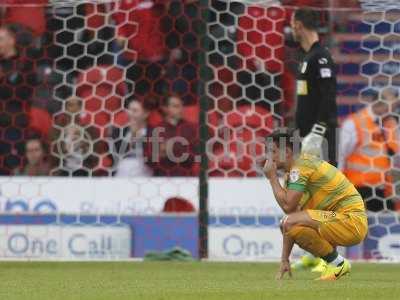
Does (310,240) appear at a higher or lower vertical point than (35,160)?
lower

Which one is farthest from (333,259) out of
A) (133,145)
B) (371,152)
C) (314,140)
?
(133,145)

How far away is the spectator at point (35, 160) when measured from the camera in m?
12.1

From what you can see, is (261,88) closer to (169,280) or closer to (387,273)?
(387,273)

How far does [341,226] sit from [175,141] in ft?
13.4

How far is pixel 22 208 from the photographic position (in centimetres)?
1142

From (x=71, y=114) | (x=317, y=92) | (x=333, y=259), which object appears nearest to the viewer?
(x=333, y=259)

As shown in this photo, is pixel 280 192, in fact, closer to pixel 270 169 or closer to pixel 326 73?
pixel 270 169

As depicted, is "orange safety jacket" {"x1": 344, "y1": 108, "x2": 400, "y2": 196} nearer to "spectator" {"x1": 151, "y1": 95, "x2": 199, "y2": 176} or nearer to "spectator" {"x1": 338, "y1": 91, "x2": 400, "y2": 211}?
"spectator" {"x1": 338, "y1": 91, "x2": 400, "y2": 211}

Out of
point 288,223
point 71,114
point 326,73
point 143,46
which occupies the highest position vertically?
point 143,46

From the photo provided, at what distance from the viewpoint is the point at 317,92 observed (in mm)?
10016

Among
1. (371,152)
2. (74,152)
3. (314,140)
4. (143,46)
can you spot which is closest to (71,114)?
(74,152)

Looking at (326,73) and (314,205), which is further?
(326,73)

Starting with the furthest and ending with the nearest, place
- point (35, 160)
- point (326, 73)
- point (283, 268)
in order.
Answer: point (35, 160) → point (326, 73) → point (283, 268)

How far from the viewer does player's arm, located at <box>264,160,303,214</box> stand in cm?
824
